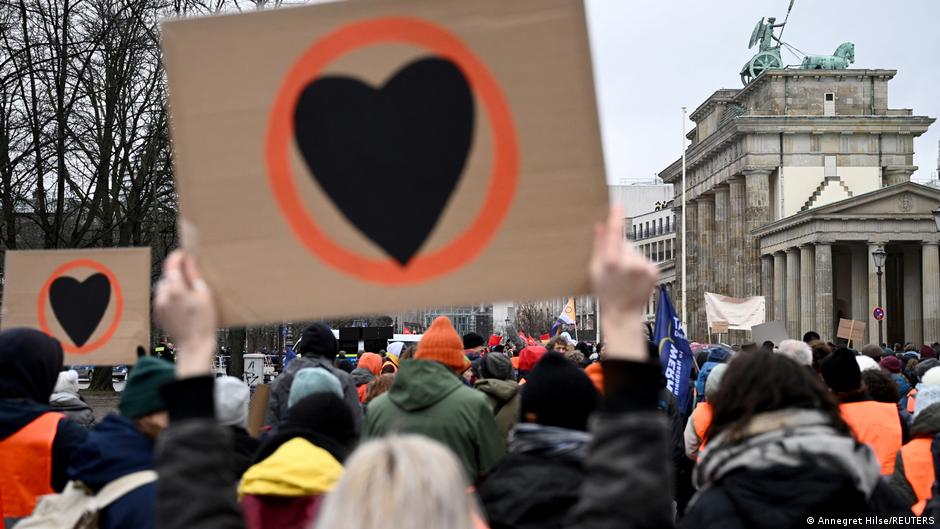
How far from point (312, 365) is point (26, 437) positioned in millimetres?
3941

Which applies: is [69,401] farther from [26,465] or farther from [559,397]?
[559,397]

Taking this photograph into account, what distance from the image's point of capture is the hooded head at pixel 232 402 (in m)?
5.56

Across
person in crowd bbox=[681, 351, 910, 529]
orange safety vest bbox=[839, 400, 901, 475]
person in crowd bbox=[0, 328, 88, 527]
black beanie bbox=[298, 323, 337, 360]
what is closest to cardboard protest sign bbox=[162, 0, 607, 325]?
person in crowd bbox=[681, 351, 910, 529]

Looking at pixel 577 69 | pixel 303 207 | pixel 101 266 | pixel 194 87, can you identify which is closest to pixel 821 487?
pixel 577 69

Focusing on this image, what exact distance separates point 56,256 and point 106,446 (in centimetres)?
325

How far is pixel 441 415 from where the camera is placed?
19.0 ft

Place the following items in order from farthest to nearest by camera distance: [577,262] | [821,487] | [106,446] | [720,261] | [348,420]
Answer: [720,261] < [348,420] < [106,446] < [821,487] < [577,262]

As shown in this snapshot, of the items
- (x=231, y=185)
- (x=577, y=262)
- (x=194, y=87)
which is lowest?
(x=577, y=262)

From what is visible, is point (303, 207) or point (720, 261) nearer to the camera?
point (303, 207)

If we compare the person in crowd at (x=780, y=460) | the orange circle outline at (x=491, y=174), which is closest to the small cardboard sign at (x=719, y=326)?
the person in crowd at (x=780, y=460)

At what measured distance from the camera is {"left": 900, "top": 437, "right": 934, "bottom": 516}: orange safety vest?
5629 millimetres

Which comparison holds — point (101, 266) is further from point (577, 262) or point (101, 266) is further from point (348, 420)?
point (577, 262)

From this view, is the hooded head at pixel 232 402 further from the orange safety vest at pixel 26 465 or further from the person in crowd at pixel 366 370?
the person in crowd at pixel 366 370

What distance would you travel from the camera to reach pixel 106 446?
14.5 feet
